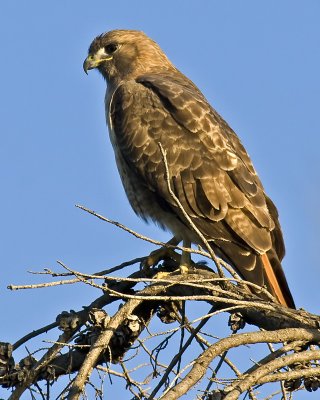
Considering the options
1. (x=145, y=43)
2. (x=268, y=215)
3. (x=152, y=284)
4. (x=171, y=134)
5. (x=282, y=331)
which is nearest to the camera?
(x=282, y=331)

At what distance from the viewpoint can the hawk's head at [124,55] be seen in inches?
303

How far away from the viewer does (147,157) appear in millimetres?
6516

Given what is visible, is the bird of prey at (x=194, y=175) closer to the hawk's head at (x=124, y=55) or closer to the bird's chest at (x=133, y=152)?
the bird's chest at (x=133, y=152)

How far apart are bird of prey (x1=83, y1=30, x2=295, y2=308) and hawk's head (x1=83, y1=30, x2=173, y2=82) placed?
1.73 ft

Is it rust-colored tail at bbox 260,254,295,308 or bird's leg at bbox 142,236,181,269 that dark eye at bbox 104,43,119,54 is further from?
rust-colored tail at bbox 260,254,295,308

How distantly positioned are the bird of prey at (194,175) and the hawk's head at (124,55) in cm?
53

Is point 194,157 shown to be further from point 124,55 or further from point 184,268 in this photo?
point 124,55

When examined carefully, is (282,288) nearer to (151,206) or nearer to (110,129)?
(151,206)

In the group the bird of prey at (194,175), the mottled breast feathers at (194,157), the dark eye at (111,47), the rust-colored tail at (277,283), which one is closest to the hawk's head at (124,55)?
the dark eye at (111,47)

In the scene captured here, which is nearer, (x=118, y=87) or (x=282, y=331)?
(x=282, y=331)

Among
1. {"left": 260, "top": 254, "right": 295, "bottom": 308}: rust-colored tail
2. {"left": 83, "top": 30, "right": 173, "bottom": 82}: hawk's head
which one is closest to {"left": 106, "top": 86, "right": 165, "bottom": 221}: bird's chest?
{"left": 83, "top": 30, "right": 173, "bottom": 82}: hawk's head

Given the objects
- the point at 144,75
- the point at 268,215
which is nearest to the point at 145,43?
the point at 144,75

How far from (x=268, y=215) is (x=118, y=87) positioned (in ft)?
5.76

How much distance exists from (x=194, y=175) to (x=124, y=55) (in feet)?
6.10
